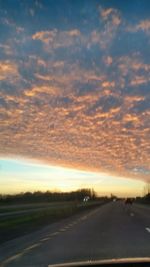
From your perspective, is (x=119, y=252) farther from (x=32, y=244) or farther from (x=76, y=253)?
(x=32, y=244)

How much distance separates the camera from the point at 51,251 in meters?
13.8

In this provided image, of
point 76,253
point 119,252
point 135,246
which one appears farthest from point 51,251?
point 135,246

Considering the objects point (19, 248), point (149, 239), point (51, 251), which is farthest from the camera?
point (149, 239)

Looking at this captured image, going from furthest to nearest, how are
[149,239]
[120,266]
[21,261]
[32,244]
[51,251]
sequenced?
[149,239], [32,244], [51,251], [21,261], [120,266]

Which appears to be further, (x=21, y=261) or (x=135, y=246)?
(x=135, y=246)

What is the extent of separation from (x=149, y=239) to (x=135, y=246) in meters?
2.66

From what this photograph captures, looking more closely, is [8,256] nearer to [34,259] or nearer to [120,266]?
[34,259]

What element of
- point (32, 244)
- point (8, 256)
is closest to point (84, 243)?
point (32, 244)

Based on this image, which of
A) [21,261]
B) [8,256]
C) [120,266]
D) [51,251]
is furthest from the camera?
[51,251]

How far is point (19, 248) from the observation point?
14797 mm

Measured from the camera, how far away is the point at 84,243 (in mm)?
16062

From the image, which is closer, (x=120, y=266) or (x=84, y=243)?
(x=120, y=266)

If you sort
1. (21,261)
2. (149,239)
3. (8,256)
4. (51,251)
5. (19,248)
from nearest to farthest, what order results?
1. (21,261)
2. (8,256)
3. (51,251)
4. (19,248)
5. (149,239)

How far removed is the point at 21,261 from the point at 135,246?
191 inches
